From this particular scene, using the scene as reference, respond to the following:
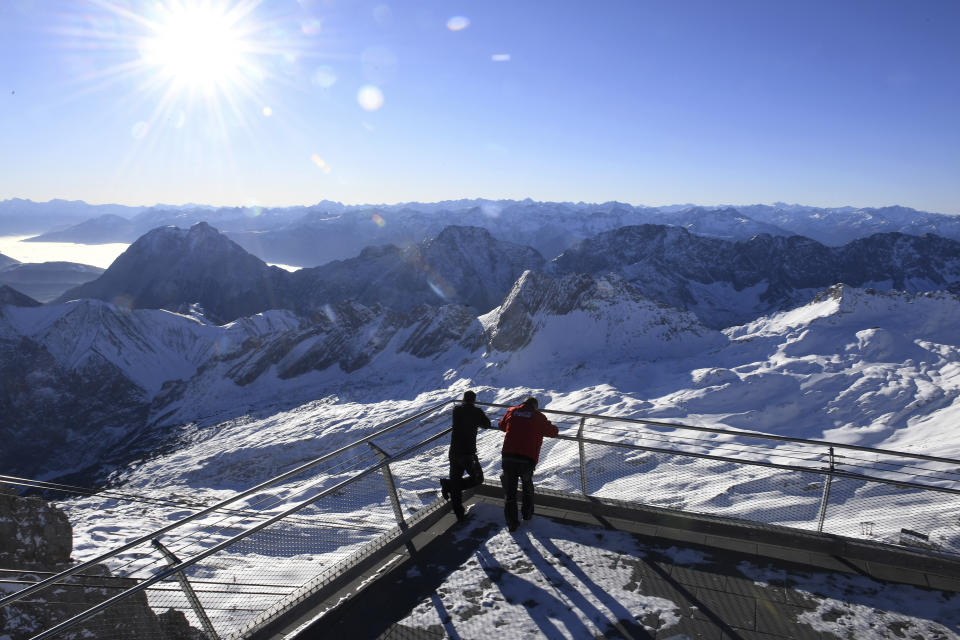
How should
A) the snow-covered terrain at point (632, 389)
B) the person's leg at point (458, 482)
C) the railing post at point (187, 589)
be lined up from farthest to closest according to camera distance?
the snow-covered terrain at point (632, 389), the person's leg at point (458, 482), the railing post at point (187, 589)

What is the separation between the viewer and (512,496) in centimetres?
842

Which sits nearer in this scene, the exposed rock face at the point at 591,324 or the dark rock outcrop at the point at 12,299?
the exposed rock face at the point at 591,324

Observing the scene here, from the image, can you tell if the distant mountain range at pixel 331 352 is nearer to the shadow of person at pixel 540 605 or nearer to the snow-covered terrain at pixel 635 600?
the snow-covered terrain at pixel 635 600

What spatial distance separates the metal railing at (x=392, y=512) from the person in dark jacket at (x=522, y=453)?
79cm

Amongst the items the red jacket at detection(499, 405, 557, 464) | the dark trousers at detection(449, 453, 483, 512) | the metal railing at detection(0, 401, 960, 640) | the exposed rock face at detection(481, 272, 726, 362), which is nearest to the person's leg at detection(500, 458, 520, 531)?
the red jacket at detection(499, 405, 557, 464)

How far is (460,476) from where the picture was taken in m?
9.05

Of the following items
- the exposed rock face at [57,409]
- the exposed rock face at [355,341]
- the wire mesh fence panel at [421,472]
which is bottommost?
the exposed rock face at [57,409]

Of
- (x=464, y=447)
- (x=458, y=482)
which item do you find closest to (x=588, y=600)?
(x=458, y=482)

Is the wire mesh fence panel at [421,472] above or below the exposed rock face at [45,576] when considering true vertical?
below

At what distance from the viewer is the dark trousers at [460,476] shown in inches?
349

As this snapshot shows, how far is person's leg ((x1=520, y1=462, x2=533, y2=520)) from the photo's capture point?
27.8 ft

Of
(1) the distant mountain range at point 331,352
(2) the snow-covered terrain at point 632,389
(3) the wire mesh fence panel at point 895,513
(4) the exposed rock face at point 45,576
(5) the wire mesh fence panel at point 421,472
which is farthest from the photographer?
(1) the distant mountain range at point 331,352

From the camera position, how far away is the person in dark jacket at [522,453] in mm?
8422

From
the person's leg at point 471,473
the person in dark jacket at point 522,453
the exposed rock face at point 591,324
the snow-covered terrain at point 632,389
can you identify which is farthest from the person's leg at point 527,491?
the exposed rock face at point 591,324
